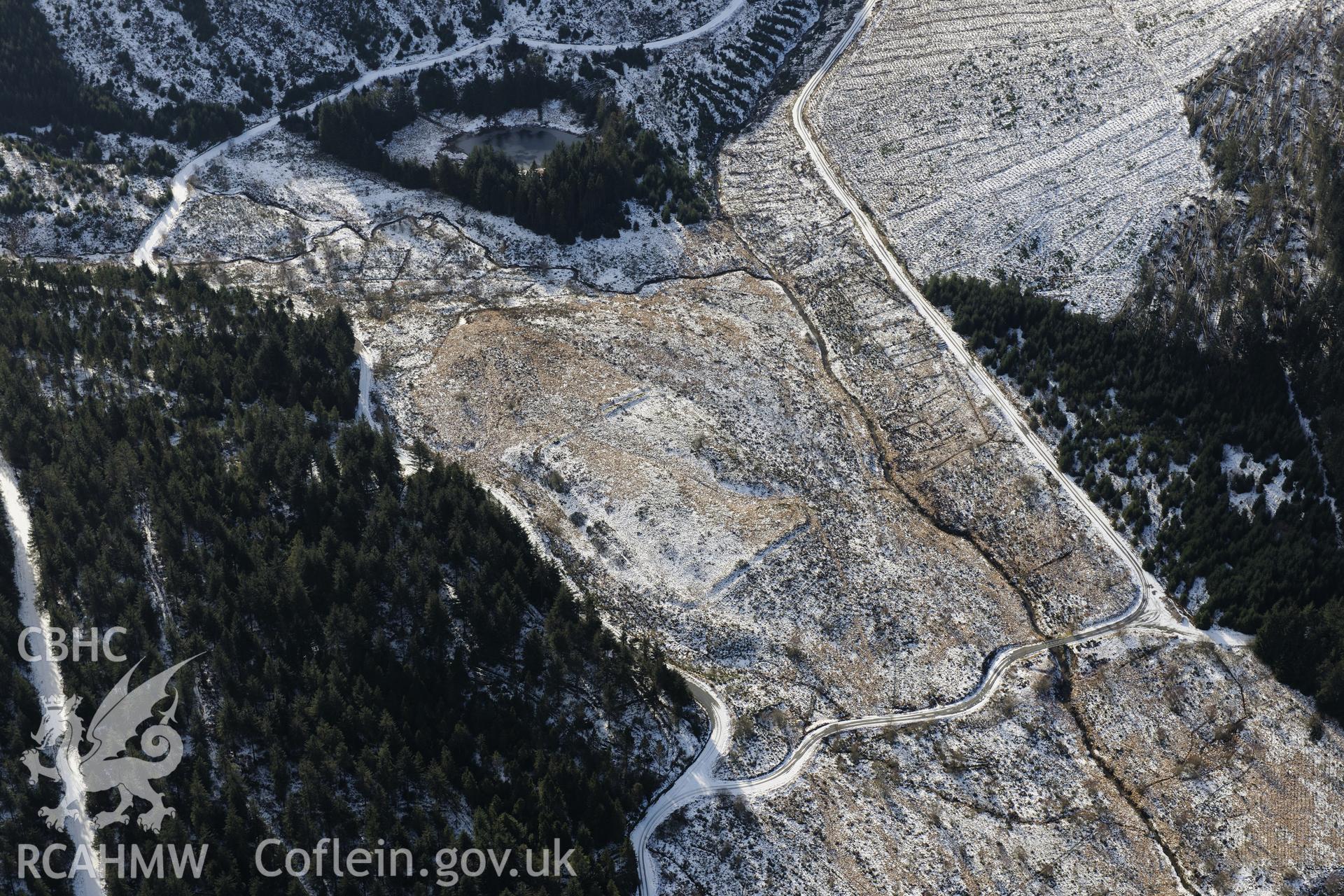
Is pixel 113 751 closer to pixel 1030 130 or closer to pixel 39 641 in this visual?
pixel 39 641

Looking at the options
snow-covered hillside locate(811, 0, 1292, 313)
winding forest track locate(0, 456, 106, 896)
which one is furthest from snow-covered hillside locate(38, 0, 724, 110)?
winding forest track locate(0, 456, 106, 896)

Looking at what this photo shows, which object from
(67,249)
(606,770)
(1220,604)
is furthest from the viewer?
(67,249)

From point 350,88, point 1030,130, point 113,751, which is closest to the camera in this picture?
point 113,751

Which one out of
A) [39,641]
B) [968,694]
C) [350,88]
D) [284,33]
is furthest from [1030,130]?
[39,641]

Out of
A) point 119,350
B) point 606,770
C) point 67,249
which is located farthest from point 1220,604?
point 67,249

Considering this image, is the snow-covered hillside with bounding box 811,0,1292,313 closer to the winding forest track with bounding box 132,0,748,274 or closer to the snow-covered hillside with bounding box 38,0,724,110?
the winding forest track with bounding box 132,0,748,274

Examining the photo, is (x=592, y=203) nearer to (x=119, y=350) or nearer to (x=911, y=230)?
(x=911, y=230)
